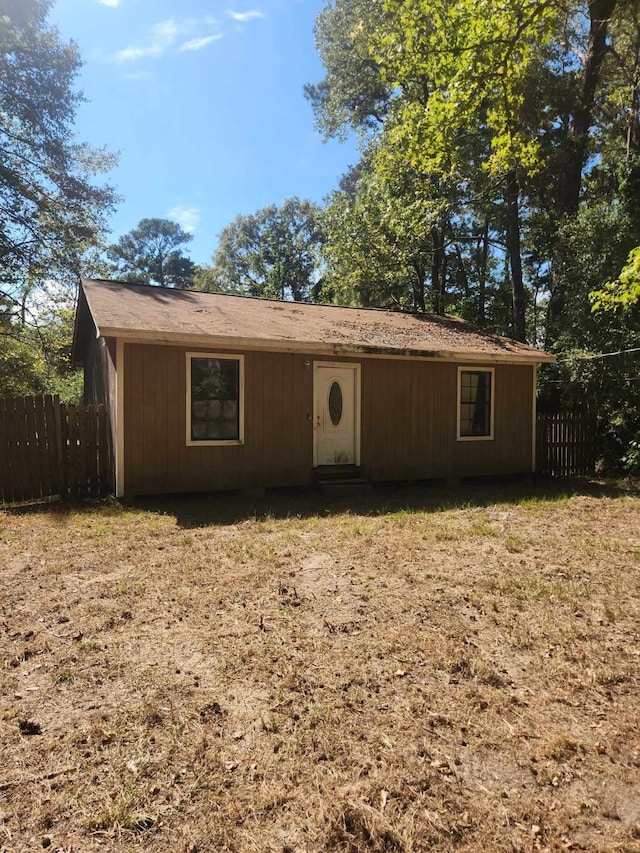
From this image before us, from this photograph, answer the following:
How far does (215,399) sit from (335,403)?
2249mm

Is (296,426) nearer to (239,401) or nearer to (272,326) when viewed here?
(239,401)

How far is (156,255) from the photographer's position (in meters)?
48.2

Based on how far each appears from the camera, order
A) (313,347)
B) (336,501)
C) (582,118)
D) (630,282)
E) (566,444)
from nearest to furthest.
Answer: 1. (630,282)
2. (336,501)
3. (313,347)
4. (566,444)
5. (582,118)

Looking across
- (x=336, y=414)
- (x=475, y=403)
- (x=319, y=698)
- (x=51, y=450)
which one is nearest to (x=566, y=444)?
(x=475, y=403)

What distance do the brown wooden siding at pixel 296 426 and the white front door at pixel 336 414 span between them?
15cm

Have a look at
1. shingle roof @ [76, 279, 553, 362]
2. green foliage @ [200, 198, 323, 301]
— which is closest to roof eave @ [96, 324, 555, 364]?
shingle roof @ [76, 279, 553, 362]

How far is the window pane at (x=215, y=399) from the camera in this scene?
8430mm

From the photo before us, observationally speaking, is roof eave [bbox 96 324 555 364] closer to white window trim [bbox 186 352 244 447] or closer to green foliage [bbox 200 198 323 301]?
white window trim [bbox 186 352 244 447]

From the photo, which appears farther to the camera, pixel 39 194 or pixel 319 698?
pixel 39 194

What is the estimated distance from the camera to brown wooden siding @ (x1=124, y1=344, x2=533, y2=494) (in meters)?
8.05

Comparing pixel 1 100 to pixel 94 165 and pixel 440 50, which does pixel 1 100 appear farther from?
pixel 440 50

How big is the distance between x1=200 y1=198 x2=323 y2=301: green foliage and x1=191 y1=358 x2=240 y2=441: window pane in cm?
3123

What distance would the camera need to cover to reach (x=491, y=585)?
4527mm

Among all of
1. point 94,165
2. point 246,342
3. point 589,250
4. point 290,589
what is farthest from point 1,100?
point 290,589
